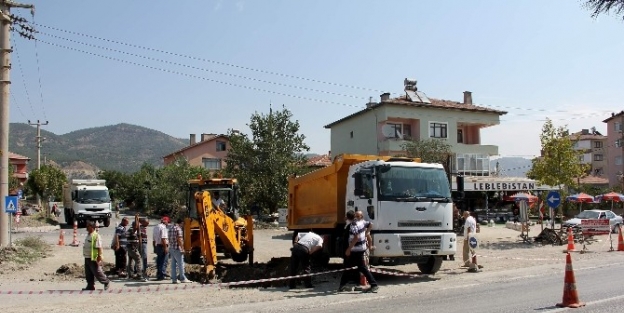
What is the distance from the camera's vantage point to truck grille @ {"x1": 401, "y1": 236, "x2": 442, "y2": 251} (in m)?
13.6

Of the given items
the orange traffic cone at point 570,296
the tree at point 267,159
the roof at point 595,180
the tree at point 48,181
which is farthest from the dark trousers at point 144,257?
the roof at point 595,180

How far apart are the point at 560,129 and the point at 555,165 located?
1.79 meters

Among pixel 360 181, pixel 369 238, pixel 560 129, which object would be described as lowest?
pixel 369 238

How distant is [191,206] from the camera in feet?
61.9

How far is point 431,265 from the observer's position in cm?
1516

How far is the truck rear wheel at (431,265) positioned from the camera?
48.8 ft

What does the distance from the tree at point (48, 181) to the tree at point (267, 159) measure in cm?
3117

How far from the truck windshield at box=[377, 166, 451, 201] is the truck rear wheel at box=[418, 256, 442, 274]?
5.53 feet

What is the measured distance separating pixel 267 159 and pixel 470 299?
95.2ft

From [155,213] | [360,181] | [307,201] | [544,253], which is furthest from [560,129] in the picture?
[155,213]

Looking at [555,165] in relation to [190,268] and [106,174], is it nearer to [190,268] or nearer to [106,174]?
[190,268]

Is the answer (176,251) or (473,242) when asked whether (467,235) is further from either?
(176,251)

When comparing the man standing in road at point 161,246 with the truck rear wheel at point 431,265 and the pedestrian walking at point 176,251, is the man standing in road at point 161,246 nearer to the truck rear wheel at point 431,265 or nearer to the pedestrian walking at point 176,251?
the pedestrian walking at point 176,251

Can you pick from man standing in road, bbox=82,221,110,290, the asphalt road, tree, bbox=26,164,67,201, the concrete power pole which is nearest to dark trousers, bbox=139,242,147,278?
man standing in road, bbox=82,221,110,290
